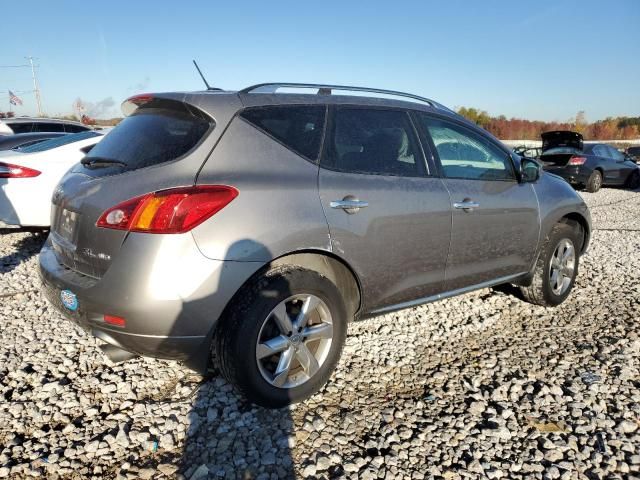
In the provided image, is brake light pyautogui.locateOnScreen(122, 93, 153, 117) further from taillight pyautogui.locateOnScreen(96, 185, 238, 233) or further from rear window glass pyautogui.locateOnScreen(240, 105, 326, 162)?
taillight pyautogui.locateOnScreen(96, 185, 238, 233)

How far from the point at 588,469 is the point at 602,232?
21.6 ft

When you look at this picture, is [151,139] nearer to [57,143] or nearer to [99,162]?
[99,162]

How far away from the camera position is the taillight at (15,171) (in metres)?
5.38

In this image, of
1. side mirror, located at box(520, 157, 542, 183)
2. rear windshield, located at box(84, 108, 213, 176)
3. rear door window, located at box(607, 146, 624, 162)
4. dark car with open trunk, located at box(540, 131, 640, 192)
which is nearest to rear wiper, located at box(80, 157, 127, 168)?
rear windshield, located at box(84, 108, 213, 176)

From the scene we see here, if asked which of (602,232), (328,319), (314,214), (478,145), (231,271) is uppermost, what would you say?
(478,145)

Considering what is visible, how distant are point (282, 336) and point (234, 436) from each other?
541 mm

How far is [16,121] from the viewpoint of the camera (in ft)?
38.3

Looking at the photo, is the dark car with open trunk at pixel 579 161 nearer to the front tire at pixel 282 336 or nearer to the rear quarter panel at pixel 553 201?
the rear quarter panel at pixel 553 201

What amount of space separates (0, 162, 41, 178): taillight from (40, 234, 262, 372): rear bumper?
3.90 meters

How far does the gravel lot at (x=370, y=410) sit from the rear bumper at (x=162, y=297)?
0.46 meters

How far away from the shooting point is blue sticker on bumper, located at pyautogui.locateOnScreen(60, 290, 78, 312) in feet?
7.63

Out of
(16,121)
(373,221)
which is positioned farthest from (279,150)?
(16,121)

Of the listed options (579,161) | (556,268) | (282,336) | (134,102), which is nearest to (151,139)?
(134,102)

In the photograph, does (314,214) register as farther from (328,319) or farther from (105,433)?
(105,433)
